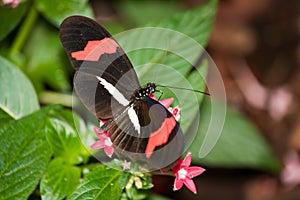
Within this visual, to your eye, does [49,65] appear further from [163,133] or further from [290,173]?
[290,173]

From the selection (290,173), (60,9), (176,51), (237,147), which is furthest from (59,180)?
(290,173)

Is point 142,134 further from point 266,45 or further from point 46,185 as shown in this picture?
point 266,45

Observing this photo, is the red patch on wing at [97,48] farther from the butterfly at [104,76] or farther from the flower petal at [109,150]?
the flower petal at [109,150]

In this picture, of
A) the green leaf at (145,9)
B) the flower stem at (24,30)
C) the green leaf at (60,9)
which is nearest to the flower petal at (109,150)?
the green leaf at (60,9)

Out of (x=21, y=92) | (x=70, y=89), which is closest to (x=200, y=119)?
(x=70, y=89)

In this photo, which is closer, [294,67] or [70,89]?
[70,89]

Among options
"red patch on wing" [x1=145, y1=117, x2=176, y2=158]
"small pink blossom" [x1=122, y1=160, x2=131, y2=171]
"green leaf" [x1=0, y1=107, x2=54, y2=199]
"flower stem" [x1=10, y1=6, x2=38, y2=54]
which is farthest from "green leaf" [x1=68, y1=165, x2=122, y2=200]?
"flower stem" [x1=10, y1=6, x2=38, y2=54]
